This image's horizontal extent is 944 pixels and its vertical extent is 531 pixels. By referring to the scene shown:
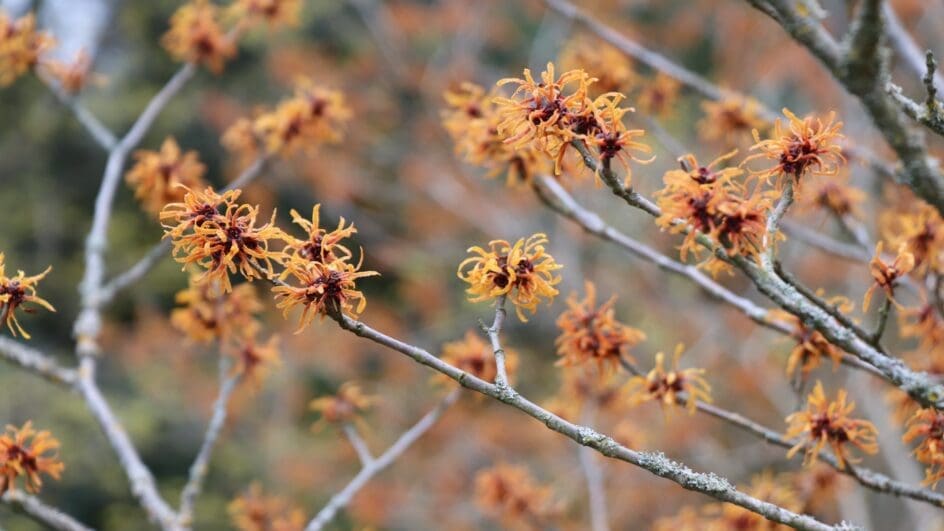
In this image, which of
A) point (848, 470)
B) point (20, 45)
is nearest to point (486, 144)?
point (848, 470)

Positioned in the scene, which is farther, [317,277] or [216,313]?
[216,313]

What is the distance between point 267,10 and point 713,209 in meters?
1.81

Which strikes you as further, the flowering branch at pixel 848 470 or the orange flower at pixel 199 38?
the orange flower at pixel 199 38

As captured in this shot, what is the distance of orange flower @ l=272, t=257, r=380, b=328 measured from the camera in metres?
1.20

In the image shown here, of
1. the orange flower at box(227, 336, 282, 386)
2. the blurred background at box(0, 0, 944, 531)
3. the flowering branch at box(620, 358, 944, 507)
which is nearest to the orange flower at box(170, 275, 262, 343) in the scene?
the orange flower at box(227, 336, 282, 386)

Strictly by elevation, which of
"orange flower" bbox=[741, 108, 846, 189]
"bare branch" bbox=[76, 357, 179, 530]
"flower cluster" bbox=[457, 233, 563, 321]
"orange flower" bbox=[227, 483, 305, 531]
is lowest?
"bare branch" bbox=[76, 357, 179, 530]

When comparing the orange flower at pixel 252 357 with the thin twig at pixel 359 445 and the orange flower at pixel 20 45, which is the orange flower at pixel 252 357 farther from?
the orange flower at pixel 20 45

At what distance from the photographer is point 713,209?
4.16 feet

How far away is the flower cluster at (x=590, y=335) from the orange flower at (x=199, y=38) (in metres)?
1.54

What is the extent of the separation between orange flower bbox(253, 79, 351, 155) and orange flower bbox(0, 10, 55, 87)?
775 millimetres

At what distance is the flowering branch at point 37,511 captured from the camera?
1728mm

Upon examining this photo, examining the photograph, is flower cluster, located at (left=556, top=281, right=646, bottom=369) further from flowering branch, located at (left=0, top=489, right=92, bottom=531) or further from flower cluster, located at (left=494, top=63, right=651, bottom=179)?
flowering branch, located at (left=0, top=489, right=92, bottom=531)

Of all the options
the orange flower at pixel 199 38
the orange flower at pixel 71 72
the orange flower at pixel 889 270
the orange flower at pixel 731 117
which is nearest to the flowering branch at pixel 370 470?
the orange flower at pixel 889 270

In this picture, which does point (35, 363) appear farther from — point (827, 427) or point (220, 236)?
point (827, 427)
